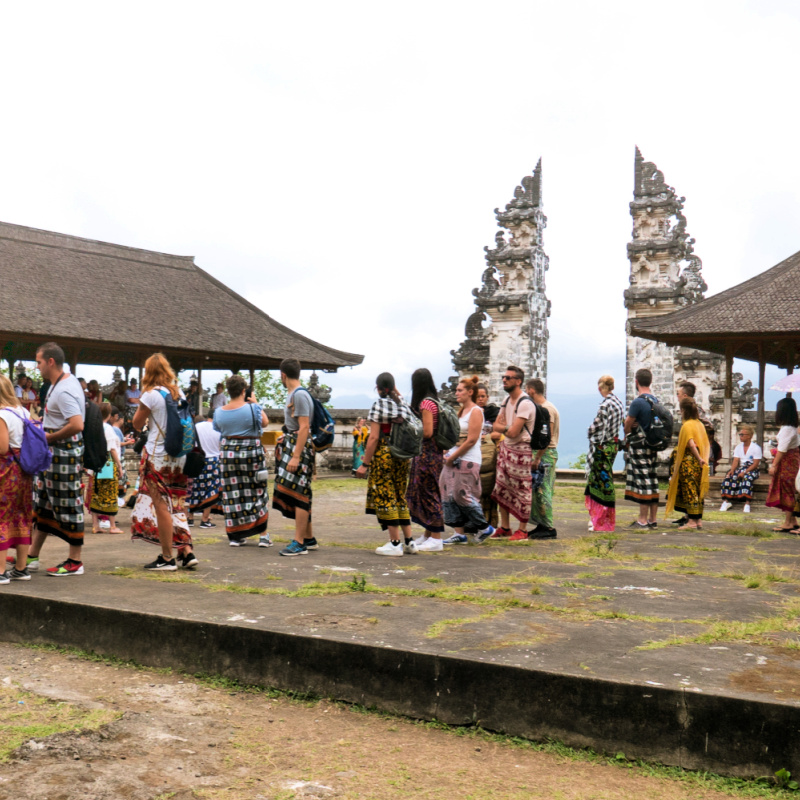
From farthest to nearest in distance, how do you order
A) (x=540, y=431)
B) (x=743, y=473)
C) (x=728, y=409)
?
(x=728, y=409) < (x=743, y=473) < (x=540, y=431)

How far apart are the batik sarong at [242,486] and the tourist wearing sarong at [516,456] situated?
7.70 ft

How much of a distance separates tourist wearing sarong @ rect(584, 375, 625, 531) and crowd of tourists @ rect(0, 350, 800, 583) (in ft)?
0.05

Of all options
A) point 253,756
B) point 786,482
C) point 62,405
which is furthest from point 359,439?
point 253,756

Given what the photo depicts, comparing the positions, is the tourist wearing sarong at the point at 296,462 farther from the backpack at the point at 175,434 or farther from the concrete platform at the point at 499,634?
the backpack at the point at 175,434

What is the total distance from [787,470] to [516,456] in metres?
3.61

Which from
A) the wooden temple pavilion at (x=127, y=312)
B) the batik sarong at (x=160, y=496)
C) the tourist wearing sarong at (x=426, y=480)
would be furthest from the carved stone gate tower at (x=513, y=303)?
the batik sarong at (x=160, y=496)

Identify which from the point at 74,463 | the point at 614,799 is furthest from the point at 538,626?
the point at 74,463

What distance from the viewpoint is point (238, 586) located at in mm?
5812

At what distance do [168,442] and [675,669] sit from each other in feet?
Answer: 13.0

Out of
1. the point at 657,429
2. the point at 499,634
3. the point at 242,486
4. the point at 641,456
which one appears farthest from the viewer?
the point at 641,456

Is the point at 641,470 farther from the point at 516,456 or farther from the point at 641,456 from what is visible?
the point at 516,456

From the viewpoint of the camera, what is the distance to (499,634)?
444 centimetres

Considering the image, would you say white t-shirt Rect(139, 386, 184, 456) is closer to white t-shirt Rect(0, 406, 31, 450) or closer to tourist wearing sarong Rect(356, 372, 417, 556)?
white t-shirt Rect(0, 406, 31, 450)

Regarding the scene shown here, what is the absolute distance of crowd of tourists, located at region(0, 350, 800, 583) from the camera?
20.2 ft
